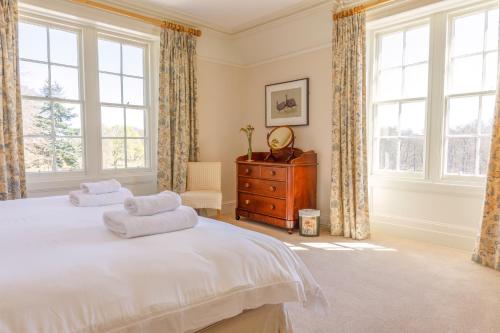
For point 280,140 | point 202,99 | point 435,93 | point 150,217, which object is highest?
point 202,99

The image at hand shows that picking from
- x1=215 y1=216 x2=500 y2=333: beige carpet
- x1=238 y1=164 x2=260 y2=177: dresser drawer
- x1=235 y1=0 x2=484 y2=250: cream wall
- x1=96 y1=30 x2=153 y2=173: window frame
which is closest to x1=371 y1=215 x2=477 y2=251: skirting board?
x1=235 y1=0 x2=484 y2=250: cream wall

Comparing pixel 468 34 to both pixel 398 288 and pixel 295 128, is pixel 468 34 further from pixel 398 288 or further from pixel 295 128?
pixel 398 288

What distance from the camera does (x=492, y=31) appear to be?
3.28 m

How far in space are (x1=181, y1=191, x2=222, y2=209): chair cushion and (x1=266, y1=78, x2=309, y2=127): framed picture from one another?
1493 mm

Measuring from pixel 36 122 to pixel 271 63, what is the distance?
10.5ft

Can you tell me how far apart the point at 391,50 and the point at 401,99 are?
621mm

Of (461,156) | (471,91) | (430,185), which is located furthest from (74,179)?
(471,91)

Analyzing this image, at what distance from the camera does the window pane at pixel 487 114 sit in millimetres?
3300

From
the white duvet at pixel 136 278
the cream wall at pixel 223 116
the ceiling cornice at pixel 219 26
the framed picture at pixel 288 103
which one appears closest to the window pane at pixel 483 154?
the framed picture at pixel 288 103

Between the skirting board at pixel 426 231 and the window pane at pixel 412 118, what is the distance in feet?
3.35

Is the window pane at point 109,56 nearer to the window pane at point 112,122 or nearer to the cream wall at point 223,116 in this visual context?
the window pane at point 112,122

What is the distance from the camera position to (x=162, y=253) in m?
1.29

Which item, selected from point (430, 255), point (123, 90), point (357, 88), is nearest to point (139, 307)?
point (430, 255)

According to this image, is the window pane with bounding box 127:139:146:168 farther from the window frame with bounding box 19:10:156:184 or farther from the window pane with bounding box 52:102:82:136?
the window pane with bounding box 52:102:82:136
